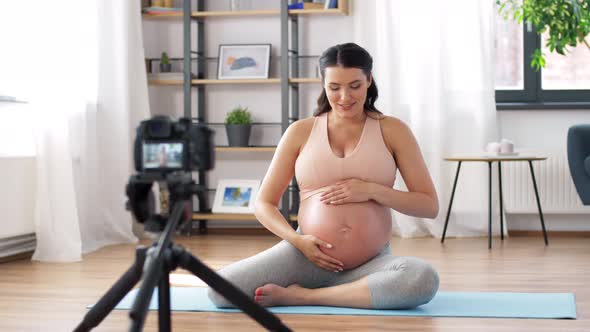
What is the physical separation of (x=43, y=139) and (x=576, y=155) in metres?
2.55

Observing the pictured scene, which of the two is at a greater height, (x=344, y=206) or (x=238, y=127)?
(x=238, y=127)

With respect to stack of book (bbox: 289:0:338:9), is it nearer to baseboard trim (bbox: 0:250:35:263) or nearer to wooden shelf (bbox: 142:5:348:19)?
wooden shelf (bbox: 142:5:348:19)

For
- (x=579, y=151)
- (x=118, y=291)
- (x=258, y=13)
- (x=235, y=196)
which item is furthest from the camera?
(x=235, y=196)

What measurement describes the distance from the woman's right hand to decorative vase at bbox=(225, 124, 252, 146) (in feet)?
8.11

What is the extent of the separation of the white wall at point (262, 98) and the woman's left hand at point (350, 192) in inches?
104

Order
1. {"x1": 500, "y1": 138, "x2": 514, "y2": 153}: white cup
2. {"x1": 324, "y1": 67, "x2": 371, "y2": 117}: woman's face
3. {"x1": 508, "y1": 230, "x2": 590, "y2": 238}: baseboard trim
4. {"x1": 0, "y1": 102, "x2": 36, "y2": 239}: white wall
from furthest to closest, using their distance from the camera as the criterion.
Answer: {"x1": 508, "y1": 230, "x2": 590, "y2": 238}: baseboard trim
{"x1": 500, "y1": 138, "x2": 514, "y2": 153}: white cup
{"x1": 0, "y1": 102, "x2": 36, "y2": 239}: white wall
{"x1": 324, "y1": 67, "x2": 371, "y2": 117}: woman's face

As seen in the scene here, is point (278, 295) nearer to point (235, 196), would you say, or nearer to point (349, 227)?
point (349, 227)

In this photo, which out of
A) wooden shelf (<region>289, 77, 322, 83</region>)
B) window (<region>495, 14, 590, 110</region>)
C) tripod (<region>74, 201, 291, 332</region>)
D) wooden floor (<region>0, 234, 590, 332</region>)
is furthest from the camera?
window (<region>495, 14, 590, 110</region>)

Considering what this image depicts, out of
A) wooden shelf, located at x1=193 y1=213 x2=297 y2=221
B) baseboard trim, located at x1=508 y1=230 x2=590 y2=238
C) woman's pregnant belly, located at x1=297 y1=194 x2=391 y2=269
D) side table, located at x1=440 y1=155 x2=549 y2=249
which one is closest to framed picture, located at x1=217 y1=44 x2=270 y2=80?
wooden shelf, located at x1=193 y1=213 x2=297 y2=221

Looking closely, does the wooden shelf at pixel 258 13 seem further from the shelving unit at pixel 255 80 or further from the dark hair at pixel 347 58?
the dark hair at pixel 347 58

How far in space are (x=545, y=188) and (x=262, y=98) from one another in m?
1.71

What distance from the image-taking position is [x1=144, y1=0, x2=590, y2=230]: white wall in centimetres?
503

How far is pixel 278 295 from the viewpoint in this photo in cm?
259

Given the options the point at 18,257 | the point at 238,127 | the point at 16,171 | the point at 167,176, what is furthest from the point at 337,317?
the point at 238,127
